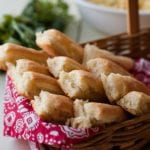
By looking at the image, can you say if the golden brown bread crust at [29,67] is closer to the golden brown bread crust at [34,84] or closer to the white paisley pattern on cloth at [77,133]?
the golden brown bread crust at [34,84]

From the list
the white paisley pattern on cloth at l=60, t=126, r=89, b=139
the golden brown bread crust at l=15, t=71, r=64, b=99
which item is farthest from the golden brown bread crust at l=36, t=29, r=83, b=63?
the white paisley pattern on cloth at l=60, t=126, r=89, b=139

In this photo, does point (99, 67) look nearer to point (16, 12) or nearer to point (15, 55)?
point (15, 55)

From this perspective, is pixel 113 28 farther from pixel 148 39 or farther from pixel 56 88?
pixel 56 88

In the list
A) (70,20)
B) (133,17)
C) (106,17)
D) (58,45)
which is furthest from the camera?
A: (70,20)

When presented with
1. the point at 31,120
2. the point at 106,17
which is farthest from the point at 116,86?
the point at 106,17

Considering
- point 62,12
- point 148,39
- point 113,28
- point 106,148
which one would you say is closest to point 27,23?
point 62,12

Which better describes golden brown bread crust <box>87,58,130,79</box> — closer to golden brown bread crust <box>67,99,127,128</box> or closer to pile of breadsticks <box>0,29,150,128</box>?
pile of breadsticks <box>0,29,150,128</box>
